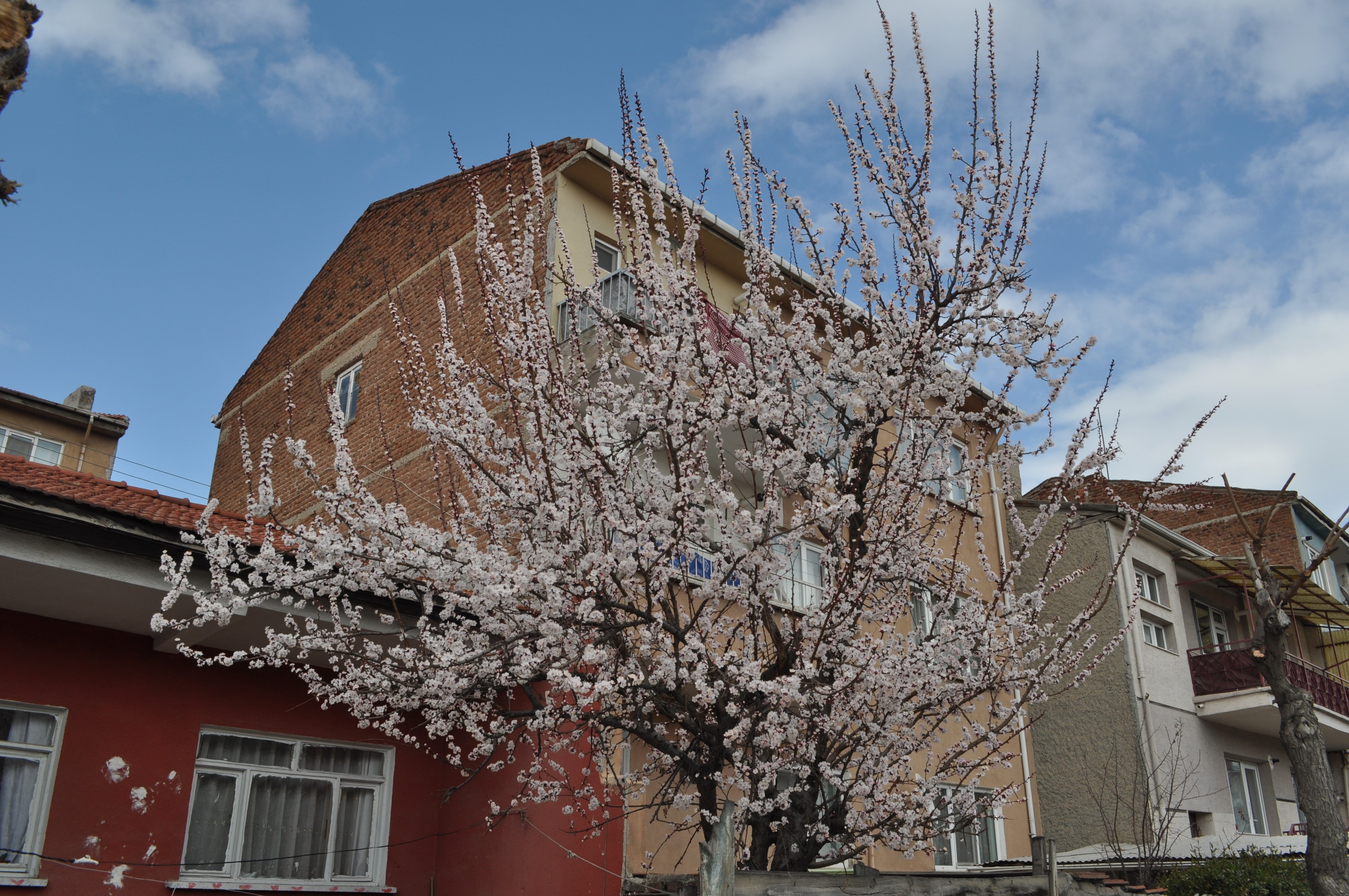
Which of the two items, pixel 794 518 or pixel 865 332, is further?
pixel 865 332

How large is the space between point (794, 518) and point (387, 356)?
989 centimetres

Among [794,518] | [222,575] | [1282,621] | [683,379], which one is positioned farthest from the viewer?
[1282,621]

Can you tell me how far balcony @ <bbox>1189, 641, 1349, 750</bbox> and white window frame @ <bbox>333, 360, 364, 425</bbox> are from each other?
53.2 feet

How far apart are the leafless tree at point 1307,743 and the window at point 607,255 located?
830 centimetres

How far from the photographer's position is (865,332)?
11016 millimetres

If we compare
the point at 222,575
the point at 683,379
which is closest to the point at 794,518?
the point at 683,379

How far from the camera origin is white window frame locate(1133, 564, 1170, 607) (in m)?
21.1

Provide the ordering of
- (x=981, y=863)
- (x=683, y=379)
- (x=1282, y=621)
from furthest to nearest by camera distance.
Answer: (x=981, y=863), (x=1282, y=621), (x=683, y=379)

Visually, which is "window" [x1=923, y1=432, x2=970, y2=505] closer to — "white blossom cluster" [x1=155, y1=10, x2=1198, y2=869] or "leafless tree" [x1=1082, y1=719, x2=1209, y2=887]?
"white blossom cluster" [x1=155, y1=10, x2=1198, y2=869]

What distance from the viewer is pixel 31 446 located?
1903 centimetres

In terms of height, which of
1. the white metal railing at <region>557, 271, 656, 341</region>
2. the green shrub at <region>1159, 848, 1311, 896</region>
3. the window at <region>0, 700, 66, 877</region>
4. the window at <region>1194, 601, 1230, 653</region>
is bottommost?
the green shrub at <region>1159, 848, 1311, 896</region>

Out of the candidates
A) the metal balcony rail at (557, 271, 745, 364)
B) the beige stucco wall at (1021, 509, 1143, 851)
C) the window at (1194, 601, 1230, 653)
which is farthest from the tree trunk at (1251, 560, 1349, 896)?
the window at (1194, 601, 1230, 653)

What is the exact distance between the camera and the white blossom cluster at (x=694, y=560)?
7949 mm

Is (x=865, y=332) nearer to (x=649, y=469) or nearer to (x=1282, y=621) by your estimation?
(x=649, y=469)
